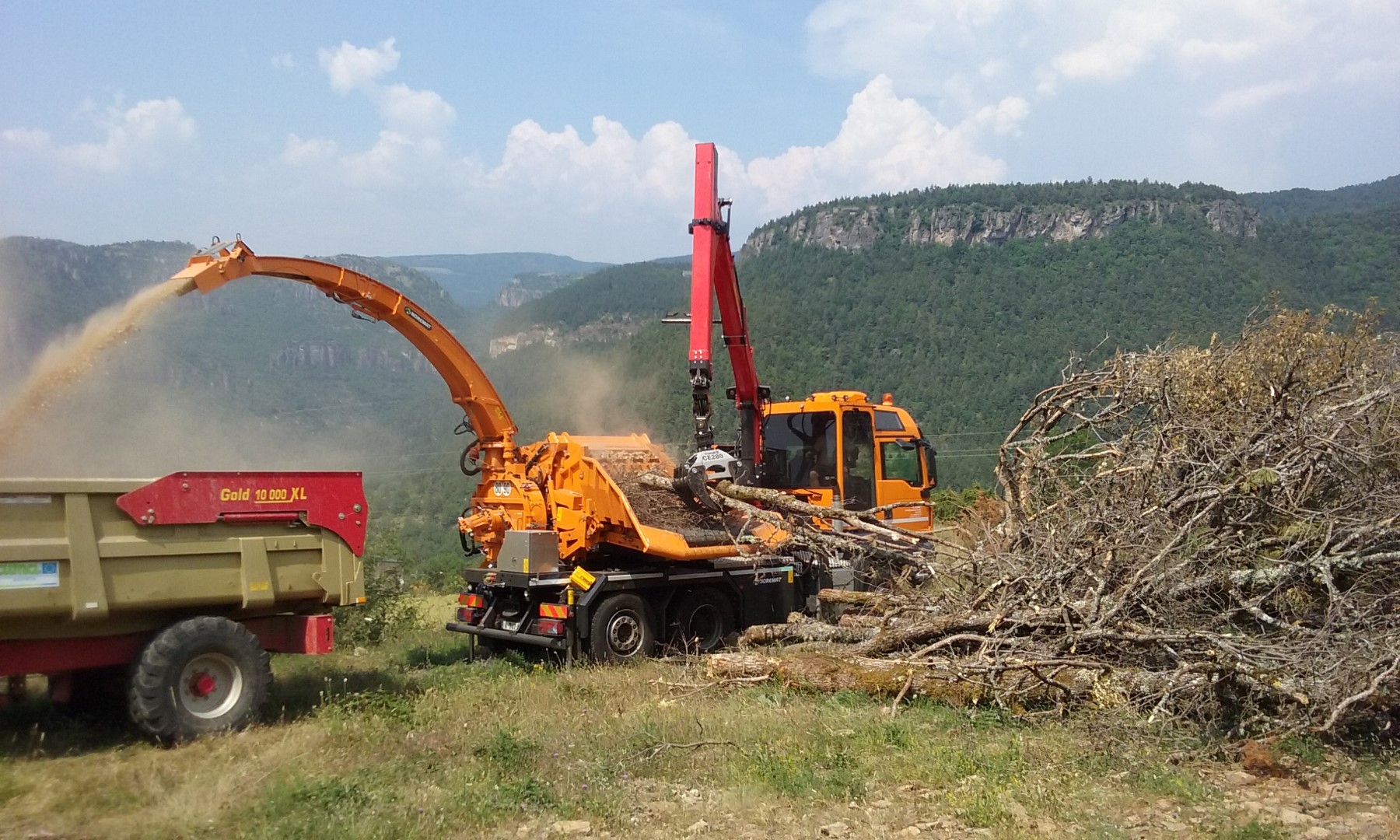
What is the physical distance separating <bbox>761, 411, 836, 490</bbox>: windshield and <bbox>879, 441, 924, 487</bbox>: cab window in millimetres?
746

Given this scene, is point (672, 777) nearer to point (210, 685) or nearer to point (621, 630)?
point (210, 685)

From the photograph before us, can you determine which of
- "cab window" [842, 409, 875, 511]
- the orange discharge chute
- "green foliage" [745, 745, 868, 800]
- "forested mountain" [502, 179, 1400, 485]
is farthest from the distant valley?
"green foliage" [745, 745, 868, 800]

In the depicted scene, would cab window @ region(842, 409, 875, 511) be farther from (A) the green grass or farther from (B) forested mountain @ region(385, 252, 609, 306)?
(B) forested mountain @ region(385, 252, 609, 306)

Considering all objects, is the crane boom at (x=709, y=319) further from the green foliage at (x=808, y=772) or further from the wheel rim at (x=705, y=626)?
the green foliage at (x=808, y=772)

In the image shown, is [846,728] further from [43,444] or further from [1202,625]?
[43,444]

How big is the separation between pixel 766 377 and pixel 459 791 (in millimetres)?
39911

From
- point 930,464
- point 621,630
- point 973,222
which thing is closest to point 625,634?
point 621,630

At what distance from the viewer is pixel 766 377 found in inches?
Answer: 1778

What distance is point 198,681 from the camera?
7.03m

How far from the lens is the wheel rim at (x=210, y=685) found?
695 cm

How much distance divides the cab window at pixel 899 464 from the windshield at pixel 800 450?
75cm

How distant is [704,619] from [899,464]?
148 inches

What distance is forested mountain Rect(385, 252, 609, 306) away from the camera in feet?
308

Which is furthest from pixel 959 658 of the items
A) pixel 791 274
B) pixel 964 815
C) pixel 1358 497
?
pixel 791 274
